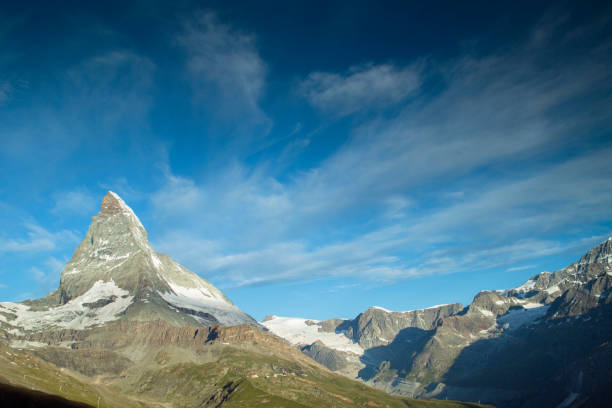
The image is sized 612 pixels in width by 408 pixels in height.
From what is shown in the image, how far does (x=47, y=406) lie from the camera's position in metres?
196

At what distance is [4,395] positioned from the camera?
194875 mm

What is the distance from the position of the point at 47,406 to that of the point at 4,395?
Result: 19740 mm
